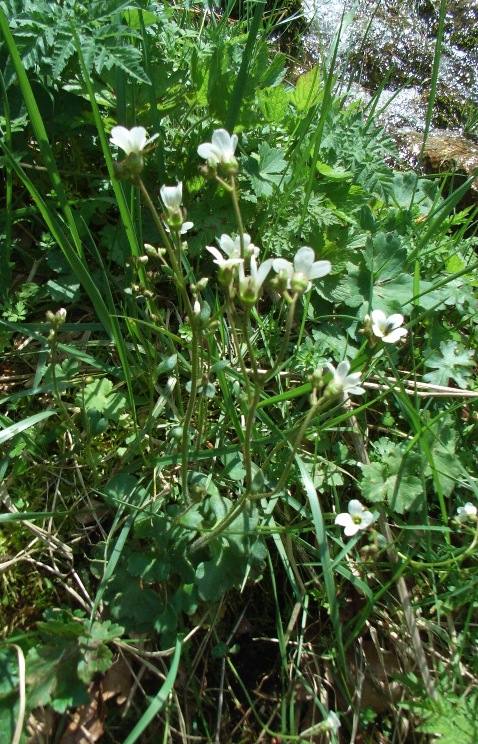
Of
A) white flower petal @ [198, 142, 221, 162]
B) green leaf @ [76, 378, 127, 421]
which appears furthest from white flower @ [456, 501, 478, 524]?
white flower petal @ [198, 142, 221, 162]

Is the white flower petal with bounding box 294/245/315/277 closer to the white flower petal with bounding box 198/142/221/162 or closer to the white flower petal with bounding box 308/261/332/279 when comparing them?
the white flower petal with bounding box 308/261/332/279

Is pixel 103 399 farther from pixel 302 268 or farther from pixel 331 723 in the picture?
pixel 331 723

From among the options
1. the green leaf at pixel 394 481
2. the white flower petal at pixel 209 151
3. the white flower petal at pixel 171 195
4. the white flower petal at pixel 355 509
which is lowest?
the green leaf at pixel 394 481

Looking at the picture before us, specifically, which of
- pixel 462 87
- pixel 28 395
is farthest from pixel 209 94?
pixel 462 87

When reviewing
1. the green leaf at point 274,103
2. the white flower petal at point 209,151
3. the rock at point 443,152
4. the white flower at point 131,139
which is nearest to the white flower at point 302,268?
the white flower petal at point 209,151

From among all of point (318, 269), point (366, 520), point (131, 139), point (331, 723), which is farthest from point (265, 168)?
point (331, 723)

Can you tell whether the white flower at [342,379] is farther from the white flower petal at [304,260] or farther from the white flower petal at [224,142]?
the white flower petal at [224,142]
